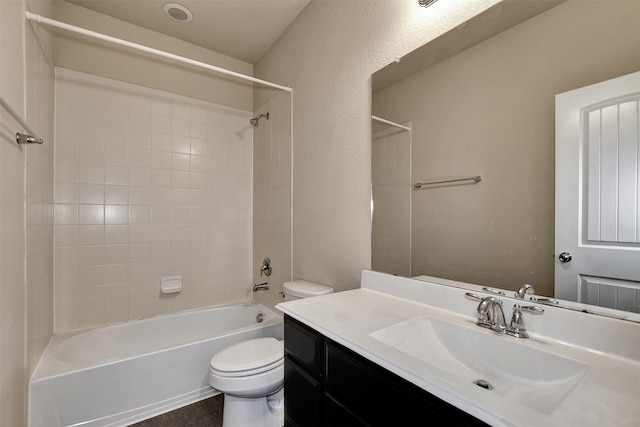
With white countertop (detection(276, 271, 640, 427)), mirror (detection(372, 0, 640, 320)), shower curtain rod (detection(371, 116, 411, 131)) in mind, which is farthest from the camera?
shower curtain rod (detection(371, 116, 411, 131))

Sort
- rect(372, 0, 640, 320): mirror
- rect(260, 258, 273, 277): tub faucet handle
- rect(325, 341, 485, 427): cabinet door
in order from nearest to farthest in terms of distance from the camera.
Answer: rect(325, 341, 485, 427): cabinet door < rect(372, 0, 640, 320): mirror < rect(260, 258, 273, 277): tub faucet handle

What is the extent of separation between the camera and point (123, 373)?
5.34 ft

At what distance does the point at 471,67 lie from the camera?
44.5 inches

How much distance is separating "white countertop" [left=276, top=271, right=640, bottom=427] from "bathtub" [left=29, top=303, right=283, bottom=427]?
1.10 metres

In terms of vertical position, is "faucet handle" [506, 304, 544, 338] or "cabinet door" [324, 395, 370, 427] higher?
"faucet handle" [506, 304, 544, 338]

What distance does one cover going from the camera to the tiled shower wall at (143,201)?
6.78 feet

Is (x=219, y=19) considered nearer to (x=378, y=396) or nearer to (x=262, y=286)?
(x=262, y=286)

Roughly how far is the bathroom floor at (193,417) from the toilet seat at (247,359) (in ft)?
1.47

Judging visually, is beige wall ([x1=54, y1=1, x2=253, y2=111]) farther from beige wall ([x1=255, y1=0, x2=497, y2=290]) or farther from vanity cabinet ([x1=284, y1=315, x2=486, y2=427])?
vanity cabinet ([x1=284, y1=315, x2=486, y2=427])

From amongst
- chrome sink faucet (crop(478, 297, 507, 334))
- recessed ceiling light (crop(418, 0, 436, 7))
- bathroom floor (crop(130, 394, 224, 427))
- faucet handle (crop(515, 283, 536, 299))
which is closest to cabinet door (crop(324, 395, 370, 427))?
chrome sink faucet (crop(478, 297, 507, 334))

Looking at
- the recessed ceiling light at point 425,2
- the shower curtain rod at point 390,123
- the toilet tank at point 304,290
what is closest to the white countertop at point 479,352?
the toilet tank at point 304,290

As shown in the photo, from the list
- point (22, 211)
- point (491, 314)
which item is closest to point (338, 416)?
point (491, 314)

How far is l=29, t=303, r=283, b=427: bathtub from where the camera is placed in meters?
1.46

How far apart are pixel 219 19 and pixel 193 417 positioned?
109 inches
